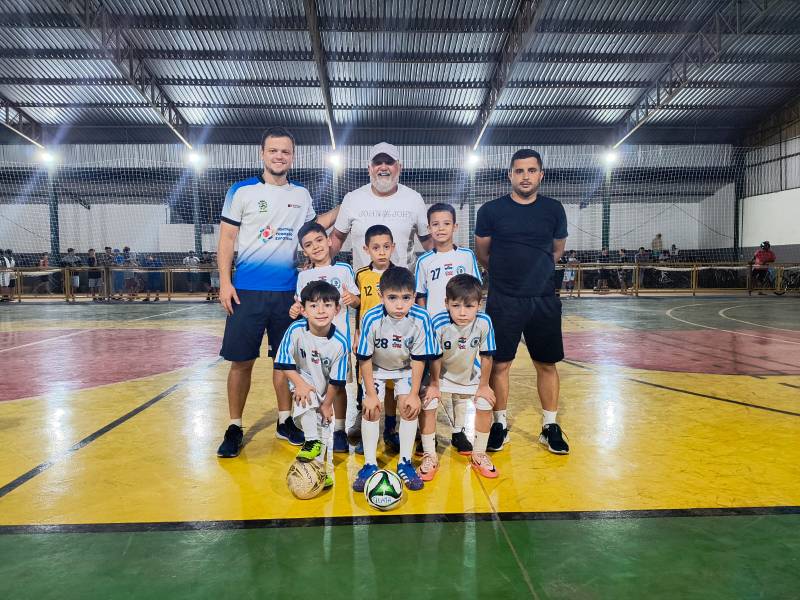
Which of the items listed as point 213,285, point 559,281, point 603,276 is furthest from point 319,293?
point 603,276

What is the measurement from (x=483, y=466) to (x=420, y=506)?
1.83 ft

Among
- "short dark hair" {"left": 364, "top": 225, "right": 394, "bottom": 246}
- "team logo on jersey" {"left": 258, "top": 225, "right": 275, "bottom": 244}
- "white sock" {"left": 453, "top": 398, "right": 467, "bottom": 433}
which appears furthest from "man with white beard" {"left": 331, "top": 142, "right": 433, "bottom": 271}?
"white sock" {"left": 453, "top": 398, "right": 467, "bottom": 433}

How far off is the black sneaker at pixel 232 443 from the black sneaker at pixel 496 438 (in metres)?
1.64

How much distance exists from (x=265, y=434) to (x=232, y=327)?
949 mm

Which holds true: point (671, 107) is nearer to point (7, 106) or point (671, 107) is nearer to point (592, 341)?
point (592, 341)

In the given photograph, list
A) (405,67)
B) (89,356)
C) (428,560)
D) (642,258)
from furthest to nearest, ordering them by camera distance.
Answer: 1. (642,258)
2. (405,67)
3. (89,356)
4. (428,560)

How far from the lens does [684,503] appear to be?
8.61 ft

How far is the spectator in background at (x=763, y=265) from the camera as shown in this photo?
59.1ft

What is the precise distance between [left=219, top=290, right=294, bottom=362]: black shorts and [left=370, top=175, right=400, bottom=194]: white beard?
970 millimetres

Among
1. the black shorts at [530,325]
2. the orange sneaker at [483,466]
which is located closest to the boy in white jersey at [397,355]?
the orange sneaker at [483,466]

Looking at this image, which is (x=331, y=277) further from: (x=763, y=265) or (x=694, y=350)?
(x=763, y=265)

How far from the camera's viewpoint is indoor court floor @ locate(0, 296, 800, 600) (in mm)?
2010

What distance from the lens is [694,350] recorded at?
727cm

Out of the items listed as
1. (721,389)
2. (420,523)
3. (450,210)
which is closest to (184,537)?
(420,523)
